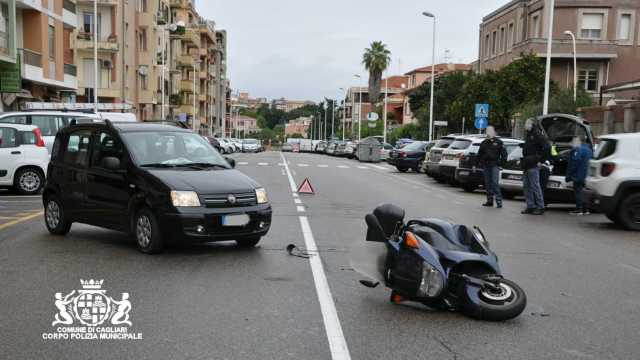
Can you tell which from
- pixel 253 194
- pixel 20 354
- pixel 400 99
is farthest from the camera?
pixel 400 99

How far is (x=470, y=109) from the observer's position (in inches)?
1826

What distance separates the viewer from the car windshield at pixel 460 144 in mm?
23094

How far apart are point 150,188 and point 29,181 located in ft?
32.1

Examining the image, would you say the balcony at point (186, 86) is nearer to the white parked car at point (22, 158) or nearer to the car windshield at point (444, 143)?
the car windshield at point (444, 143)

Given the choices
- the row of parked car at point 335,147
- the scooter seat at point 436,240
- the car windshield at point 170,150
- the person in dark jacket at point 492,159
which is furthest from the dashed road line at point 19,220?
the row of parked car at point 335,147

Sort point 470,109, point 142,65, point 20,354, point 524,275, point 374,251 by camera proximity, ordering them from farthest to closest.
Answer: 1. point 142,65
2. point 470,109
3. point 524,275
4. point 374,251
5. point 20,354

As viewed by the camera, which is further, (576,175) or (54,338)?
(576,175)

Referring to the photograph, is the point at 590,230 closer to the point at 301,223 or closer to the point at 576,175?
the point at 576,175

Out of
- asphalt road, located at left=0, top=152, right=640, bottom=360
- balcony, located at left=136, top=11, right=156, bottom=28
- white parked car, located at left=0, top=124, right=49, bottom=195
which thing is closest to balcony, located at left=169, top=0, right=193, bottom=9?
balcony, located at left=136, top=11, right=156, bottom=28

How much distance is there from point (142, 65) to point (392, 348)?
57916mm

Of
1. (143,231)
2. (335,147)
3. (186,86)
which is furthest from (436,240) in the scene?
(186,86)

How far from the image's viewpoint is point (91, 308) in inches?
253

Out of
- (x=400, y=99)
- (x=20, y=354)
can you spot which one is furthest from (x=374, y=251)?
(x=400, y=99)

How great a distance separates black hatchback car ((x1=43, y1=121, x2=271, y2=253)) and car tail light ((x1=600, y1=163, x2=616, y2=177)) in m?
7.35
